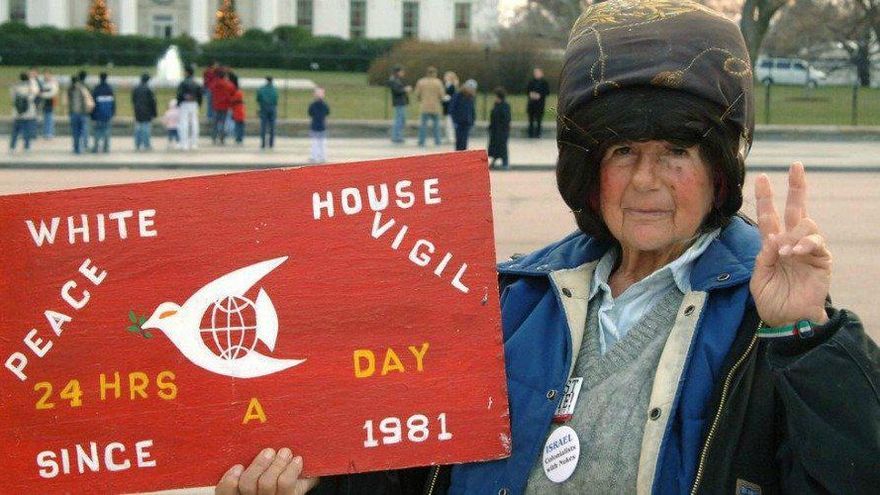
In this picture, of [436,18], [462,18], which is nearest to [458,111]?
[436,18]

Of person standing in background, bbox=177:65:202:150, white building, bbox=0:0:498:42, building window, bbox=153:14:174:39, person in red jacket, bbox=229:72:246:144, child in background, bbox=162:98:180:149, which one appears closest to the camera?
person standing in background, bbox=177:65:202:150

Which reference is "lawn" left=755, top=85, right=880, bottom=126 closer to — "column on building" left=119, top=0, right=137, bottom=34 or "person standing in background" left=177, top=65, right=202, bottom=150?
"person standing in background" left=177, top=65, right=202, bottom=150

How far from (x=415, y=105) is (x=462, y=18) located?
56622 millimetres

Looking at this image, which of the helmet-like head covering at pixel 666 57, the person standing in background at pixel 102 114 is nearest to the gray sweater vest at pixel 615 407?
the helmet-like head covering at pixel 666 57

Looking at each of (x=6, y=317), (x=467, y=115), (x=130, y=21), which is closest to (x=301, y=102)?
(x=467, y=115)

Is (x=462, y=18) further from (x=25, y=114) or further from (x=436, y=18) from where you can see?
(x=25, y=114)

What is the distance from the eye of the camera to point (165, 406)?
254 centimetres

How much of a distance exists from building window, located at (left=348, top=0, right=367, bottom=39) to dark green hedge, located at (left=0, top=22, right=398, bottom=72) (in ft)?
55.2

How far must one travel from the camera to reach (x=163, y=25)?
309 feet

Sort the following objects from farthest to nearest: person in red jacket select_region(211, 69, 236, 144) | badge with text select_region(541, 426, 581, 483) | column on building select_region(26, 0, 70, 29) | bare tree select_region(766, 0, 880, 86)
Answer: column on building select_region(26, 0, 70, 29) < bare tree select_region(766, 0, 880, 86) < person in red jacket select_region(211, 69, 236, 144) < badge with text select_region(541, 426, 581, 483)

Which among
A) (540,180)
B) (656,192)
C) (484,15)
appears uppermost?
(484,15)

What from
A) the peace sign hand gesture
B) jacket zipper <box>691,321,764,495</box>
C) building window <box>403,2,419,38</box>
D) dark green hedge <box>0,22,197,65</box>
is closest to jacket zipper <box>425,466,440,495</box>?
jacket zipper <box>691,321,764,495</box>

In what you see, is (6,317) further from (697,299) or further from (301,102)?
(301,102)

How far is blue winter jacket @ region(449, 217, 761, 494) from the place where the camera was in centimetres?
230
